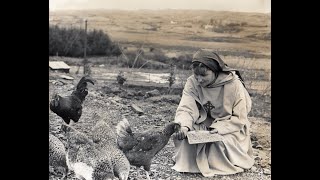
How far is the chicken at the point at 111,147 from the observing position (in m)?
4.62

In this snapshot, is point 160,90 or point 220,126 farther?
point 160,90

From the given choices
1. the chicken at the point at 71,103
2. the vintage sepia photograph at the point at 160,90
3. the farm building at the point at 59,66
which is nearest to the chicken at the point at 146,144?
the vintage sepia photograph at the point at 160,90

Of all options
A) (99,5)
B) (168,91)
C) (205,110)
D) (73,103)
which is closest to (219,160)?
(205,110)

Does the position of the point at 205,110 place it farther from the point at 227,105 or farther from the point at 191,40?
the point at 191,40

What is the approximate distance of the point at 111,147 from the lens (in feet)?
15.3

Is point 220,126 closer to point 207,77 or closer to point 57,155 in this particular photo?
point 207,77

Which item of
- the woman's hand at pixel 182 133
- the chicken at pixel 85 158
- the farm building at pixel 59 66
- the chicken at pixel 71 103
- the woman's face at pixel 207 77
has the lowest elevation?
the chicken at pixel 85 158

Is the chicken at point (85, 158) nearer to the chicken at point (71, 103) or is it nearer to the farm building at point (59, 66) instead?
the chicken at point (71, 103)

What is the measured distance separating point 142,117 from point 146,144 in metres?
0.23

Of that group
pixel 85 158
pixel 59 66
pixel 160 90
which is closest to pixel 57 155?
pixel 85 158

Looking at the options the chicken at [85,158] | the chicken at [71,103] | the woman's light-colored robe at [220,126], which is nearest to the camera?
the woman's light-colored robe at [220,126]

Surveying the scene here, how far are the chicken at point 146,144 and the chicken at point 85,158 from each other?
200 millimetres

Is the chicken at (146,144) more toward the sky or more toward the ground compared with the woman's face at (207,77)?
more toward the ground

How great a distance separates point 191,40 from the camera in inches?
183
